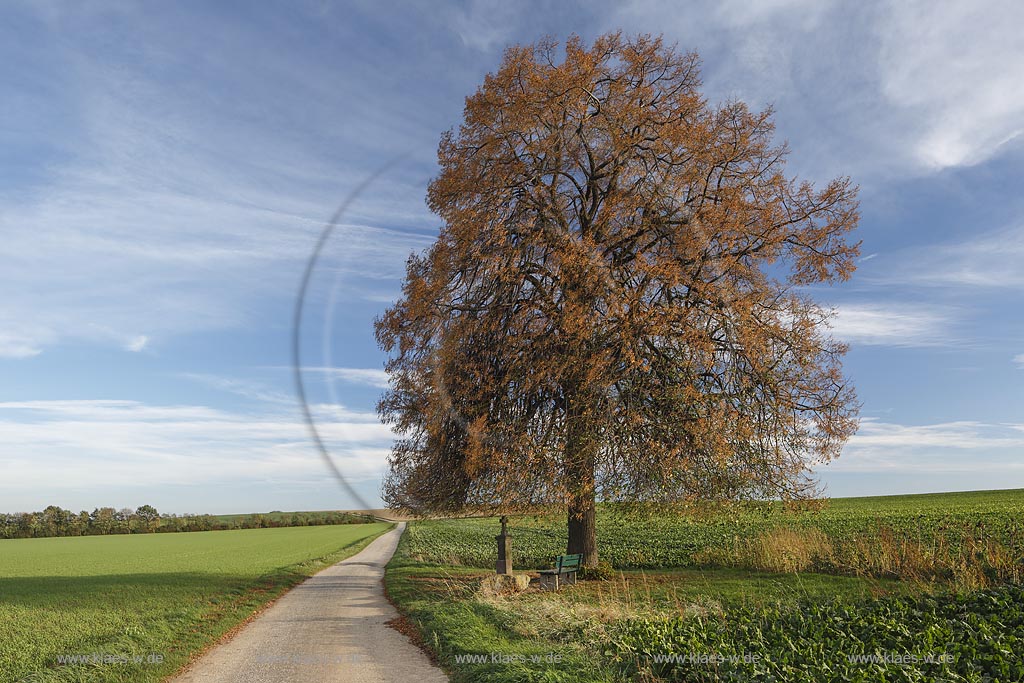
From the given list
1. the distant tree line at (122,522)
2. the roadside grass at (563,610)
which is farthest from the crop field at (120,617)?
the distant tree line at (122,522)

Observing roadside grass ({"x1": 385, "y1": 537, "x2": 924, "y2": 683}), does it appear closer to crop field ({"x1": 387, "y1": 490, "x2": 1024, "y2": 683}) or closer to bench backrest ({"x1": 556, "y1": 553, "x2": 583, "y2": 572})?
crop field ({"x1": 387, "y1": 490, "x2": 1024, "y2": 683})

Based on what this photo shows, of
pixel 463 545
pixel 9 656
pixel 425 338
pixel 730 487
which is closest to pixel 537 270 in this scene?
pixel 425 338

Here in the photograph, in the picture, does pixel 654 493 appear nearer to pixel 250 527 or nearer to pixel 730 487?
pixel 730 487

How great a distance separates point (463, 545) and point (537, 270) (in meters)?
20.4

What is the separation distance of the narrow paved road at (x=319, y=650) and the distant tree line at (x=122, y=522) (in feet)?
270

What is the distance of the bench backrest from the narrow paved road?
4113 millimetres

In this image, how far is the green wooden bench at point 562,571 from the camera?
618 inches

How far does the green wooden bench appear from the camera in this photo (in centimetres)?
1570

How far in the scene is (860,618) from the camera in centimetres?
922

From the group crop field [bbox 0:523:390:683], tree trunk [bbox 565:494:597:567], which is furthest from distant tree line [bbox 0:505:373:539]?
tree trunk [bbox 565:494:597:567]

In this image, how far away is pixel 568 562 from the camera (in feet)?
52.6

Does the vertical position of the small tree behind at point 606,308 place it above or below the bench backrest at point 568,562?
above

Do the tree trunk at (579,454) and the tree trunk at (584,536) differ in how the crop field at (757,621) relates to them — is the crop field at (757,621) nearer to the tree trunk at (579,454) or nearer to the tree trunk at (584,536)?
the tree trunk at (584,536)

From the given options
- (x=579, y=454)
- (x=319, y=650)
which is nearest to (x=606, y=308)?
(x=579, y=454)
